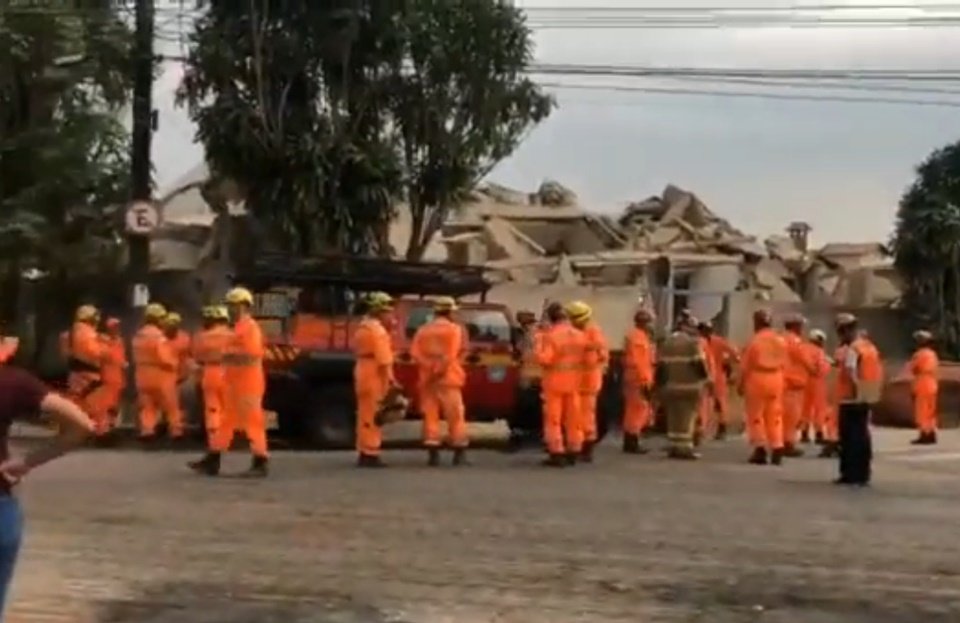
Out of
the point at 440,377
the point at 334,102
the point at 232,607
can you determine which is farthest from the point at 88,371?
the point at 232,607

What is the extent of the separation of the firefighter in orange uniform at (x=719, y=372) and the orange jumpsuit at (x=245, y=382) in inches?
269

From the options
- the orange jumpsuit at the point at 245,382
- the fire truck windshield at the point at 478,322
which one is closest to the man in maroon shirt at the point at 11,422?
the orange jumpsuit at the point at 245,382

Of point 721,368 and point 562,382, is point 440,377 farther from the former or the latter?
point 721,368

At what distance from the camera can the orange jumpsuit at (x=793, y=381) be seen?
21406 millimetres

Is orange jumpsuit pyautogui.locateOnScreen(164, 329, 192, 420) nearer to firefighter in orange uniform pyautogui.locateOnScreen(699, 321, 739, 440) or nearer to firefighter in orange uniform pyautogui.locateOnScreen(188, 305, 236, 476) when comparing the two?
firefighter in orange uniform pyautogui.locateOnScreen(188, 305, 236, 476)

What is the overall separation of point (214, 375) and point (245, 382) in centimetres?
76

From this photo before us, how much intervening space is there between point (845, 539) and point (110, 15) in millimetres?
17653

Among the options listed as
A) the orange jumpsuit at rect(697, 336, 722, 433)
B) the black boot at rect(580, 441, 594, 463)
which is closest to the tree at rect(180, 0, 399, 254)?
the orange jumpsuit at rect(697, 336, 722, 433)

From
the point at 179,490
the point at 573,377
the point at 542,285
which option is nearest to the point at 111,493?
the point at 179,490

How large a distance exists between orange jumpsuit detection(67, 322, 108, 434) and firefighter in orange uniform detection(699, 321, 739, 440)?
7178mm

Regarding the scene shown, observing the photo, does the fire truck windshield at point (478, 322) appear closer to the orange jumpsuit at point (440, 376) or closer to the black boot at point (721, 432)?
the orange jumpsuit at point (440, 376)

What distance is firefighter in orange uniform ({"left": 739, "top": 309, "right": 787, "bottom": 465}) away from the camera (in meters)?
19.7

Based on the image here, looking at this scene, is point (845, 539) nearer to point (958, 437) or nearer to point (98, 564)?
point (98, 564)

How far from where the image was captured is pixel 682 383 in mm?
20453
